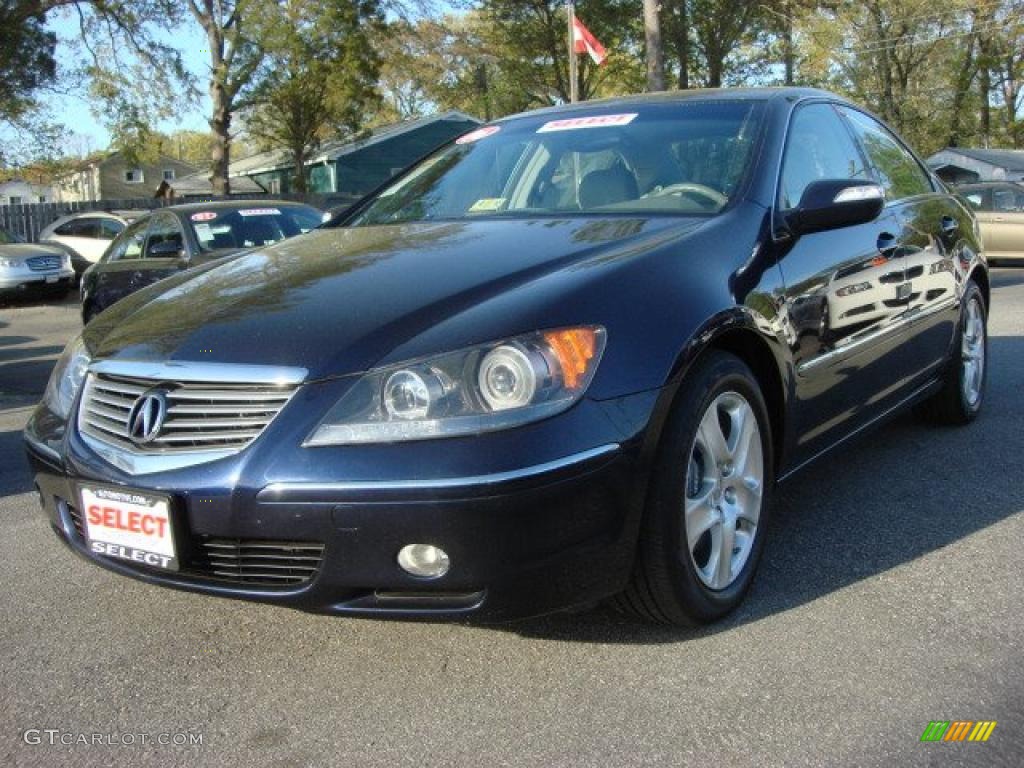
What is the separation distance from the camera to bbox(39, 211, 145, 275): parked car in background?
65.4 ft

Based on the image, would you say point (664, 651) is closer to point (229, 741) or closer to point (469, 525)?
point (469, 525)

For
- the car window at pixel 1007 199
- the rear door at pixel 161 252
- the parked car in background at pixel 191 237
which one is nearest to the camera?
the rear door at pixel 161 252

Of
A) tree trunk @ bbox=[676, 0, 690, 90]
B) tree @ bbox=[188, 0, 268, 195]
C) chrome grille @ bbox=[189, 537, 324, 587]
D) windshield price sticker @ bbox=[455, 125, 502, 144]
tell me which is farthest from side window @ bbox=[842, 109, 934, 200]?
tree trunk @ bbox=[676, 0, 690, 90]

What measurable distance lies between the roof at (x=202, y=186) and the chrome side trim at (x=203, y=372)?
43.6 m

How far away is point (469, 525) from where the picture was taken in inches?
92.1

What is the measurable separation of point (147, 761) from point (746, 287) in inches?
80.5

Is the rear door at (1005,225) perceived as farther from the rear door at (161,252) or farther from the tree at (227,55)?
the tree at (227,55)

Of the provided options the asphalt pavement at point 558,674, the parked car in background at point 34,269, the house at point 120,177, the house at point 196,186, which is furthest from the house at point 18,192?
the asphalt pavement at point 558,674

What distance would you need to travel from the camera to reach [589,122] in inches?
158

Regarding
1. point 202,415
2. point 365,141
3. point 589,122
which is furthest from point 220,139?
point 202,415

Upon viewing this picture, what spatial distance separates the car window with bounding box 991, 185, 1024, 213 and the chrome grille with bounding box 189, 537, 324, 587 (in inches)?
636

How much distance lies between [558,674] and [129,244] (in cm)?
905

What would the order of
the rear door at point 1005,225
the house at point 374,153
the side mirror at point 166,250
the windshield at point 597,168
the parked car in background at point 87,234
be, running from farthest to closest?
1. the house at point 374,153
2. the parked car in background at point 87,234
3. the rear door at point 1005,225
4. the side mirror at point 166,250
5. the windshield at point 597,168

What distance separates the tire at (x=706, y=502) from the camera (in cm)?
267
